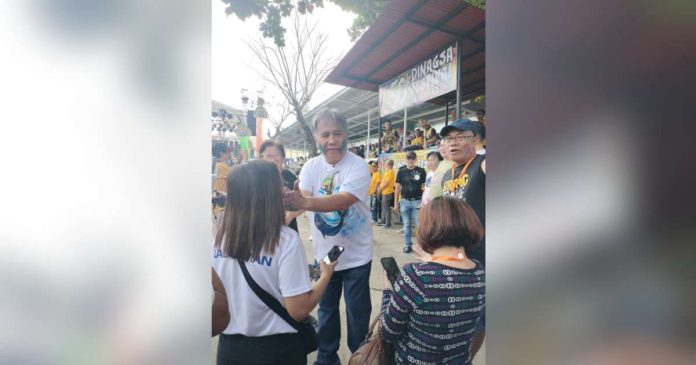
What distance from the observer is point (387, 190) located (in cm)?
727

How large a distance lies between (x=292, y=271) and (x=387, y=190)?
239 inches

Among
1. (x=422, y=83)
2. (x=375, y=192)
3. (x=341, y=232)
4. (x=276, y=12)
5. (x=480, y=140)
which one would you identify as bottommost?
(x=341, y=232)

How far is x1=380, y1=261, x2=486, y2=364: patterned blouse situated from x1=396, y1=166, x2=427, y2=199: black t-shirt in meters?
4.30

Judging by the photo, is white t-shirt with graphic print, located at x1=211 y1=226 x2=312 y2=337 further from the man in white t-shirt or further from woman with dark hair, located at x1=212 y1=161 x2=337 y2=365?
the man in white t-shirt

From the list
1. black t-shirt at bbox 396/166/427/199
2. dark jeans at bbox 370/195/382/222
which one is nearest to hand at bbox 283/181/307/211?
black t-shirt at bbox 396/166/427/199

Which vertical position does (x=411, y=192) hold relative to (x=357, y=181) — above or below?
below

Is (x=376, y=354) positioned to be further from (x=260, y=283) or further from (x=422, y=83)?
(x=422, y=83)

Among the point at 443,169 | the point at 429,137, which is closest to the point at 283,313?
the point at 443,169

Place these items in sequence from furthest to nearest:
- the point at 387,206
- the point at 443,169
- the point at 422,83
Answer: the point at 387,206
the point at 422,83
the point at 443,169

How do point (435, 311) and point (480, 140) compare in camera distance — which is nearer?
point (435, 311)

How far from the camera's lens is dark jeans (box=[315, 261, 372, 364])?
192 cm
